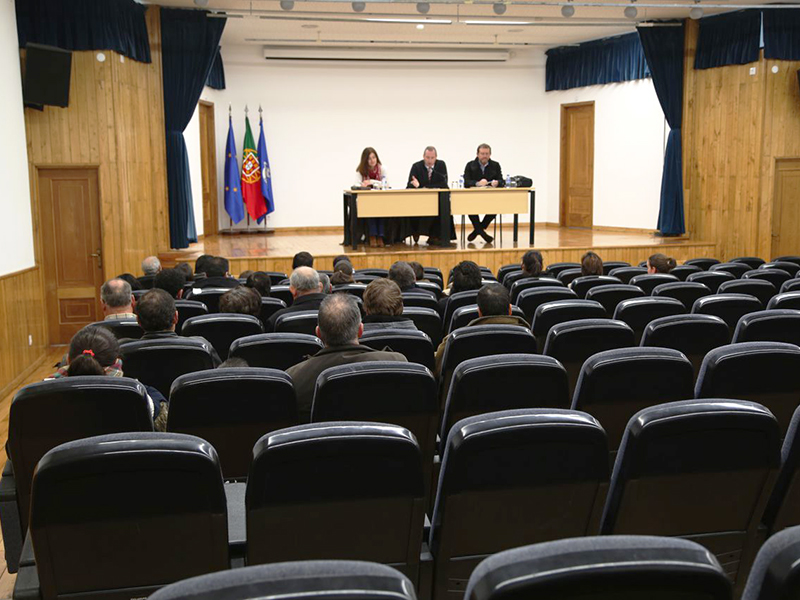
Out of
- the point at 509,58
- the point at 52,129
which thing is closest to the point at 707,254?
the point at 509,58

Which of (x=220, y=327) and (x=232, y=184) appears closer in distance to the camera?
(x=220, y=327)

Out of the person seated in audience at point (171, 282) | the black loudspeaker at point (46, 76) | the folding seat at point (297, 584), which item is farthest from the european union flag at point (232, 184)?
the folding seat at point (297, 584)

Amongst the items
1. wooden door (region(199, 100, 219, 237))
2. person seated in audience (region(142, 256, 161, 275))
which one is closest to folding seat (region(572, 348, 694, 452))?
person seated in audience (region(142, 256, 161, 275))

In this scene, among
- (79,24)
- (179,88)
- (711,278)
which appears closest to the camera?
(711,278)

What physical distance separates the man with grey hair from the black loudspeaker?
5.74 m

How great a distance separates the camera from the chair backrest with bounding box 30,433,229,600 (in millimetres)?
1707

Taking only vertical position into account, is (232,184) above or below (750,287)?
above

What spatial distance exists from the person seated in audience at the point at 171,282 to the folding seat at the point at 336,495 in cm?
450

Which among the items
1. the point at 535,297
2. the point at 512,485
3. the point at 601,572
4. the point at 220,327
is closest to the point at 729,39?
the point at 535,297

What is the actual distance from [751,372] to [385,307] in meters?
1.89

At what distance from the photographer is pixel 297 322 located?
4395 mm

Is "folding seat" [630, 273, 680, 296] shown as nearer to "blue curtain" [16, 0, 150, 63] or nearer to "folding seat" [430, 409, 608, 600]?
"folding seat" [430, 409, 608, 600]

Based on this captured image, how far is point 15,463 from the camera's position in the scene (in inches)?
101

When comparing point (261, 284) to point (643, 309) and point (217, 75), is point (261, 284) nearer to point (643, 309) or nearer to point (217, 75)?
point (643, 309)
